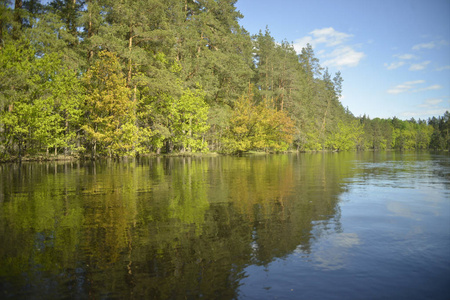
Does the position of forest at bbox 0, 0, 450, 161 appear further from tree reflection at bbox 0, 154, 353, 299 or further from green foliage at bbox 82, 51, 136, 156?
tree reflection at bbox 0, 154, 353, 299

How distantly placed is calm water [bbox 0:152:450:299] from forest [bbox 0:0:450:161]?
23038 mm

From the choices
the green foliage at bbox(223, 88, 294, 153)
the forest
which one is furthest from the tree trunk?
the green foliage at bbox(223, 88, 294, 153)

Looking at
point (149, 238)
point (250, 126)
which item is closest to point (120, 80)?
point (250, 126)

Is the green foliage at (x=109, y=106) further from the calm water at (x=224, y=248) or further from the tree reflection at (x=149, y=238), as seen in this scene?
the calm water at (x=224, y=248)

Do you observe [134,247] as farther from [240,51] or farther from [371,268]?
[240,51]

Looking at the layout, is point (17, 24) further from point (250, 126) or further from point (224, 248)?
point (250, 126)

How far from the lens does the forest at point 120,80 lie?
99.5ft

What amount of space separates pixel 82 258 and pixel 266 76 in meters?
68.2

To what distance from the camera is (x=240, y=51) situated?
6303 centimetres

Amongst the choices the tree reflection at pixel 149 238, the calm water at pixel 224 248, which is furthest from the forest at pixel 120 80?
the calm water at pixel 224 248

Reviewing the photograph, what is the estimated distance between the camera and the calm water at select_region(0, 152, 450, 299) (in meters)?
4.32

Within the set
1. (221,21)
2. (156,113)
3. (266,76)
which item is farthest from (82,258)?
(266,76)

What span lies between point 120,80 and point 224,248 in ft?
103

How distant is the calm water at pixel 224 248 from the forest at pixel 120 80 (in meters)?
23.0
